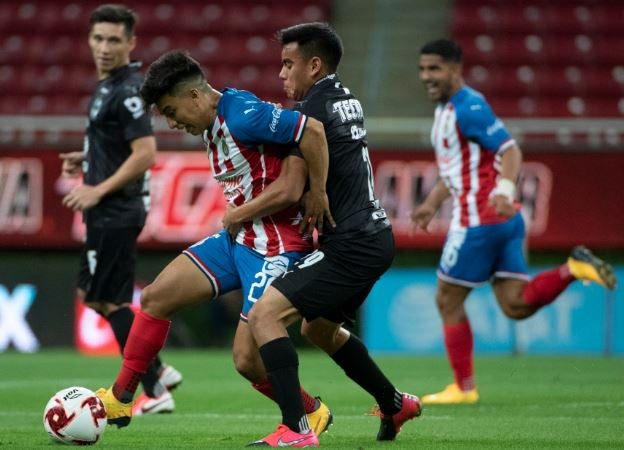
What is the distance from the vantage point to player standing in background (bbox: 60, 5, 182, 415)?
7.48 metres

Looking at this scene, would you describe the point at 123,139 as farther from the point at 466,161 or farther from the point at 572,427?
the point at 572,427

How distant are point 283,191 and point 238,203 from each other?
35 cm

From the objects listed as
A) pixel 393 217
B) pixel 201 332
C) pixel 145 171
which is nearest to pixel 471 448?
pixel 145 171

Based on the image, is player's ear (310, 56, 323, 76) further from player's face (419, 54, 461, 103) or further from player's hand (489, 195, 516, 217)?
player's face (419, 54, 461, 103)

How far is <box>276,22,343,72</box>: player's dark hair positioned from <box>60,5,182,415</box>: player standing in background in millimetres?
2050

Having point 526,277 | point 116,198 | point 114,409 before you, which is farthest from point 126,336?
point 526,277

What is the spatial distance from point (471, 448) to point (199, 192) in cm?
795

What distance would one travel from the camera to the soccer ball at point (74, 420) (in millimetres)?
5523

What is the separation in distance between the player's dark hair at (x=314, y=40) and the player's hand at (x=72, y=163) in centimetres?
249

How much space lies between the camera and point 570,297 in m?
13.2

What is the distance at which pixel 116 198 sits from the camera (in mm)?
7625

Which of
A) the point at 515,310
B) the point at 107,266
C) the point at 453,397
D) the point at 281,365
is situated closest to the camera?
the point at 281,365

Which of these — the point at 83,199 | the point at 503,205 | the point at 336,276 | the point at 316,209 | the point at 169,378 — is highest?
the point at 316,209

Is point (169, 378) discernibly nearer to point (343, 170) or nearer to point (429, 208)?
point (429, 208)
